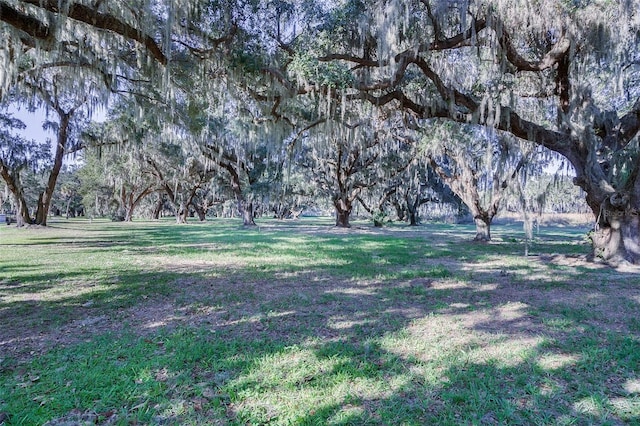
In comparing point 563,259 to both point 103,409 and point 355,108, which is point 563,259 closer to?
point 355,108

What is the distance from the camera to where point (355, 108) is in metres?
10.2

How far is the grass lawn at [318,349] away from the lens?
2152mm

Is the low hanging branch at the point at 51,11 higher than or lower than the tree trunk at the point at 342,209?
higher

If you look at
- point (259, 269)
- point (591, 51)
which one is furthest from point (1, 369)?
point (591, 51)

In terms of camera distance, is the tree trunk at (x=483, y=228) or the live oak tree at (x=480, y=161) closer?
the live oak tree at (x=480, y=161)

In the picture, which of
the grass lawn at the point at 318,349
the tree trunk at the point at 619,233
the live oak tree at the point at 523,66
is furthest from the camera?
the tree trunk at the point at 619,233

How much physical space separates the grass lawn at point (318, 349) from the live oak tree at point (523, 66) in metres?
2.93

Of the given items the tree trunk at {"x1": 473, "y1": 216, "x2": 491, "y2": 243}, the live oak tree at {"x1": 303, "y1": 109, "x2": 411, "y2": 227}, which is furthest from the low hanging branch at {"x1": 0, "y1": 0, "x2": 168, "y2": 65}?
the tree trunk at {"x1": 473, "y1": 216, "x2": 491, "y2": 243}

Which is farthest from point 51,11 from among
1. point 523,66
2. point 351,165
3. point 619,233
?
point 351,165

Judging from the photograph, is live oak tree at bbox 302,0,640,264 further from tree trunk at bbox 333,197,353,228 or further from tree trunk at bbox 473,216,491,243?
tree trunk at bbox 333,197,353,228

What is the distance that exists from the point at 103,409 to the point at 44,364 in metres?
1.05

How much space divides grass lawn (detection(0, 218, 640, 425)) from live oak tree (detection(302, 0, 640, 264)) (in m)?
2.93

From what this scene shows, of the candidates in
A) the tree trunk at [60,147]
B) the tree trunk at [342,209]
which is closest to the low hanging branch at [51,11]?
the tree trunk at [60,147]

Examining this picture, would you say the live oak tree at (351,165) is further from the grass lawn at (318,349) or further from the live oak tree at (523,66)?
the grass lawn at (318,349)
